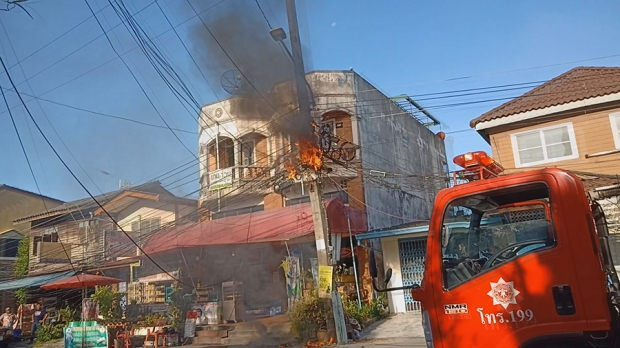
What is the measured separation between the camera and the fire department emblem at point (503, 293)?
369cm

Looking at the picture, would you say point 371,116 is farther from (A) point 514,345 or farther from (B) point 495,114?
(A) point 514,345

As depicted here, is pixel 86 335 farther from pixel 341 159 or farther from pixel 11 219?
pixel 11 219

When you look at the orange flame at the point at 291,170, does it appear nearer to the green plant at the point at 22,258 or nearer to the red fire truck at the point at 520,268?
the red fire truck at the point at 520,268

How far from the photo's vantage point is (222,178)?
1934 cm

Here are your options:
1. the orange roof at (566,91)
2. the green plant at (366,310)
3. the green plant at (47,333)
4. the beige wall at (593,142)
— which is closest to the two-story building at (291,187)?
the green plant at (366,310)

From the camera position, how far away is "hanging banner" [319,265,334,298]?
11.1 metres

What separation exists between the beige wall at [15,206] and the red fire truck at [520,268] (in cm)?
3067

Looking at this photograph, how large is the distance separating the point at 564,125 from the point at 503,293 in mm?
11569

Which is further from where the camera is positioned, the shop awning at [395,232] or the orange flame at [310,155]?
the shop awning at [395,232]

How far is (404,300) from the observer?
14867 millimetres

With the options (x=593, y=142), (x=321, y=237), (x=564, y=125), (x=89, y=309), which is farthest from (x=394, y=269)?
(x=89, y=309)

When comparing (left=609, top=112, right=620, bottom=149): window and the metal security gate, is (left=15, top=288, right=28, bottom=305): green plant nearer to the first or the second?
the metal security gate

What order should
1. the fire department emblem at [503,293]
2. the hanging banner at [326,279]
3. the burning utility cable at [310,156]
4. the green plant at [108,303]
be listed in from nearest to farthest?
the fire department emblem at [503,293] → the burning utility cable at [310,156] → the hanging banner at [326,279] → the green plant at [108,303]

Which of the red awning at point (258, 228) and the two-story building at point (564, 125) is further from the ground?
the two-story building at point (564, 125)
